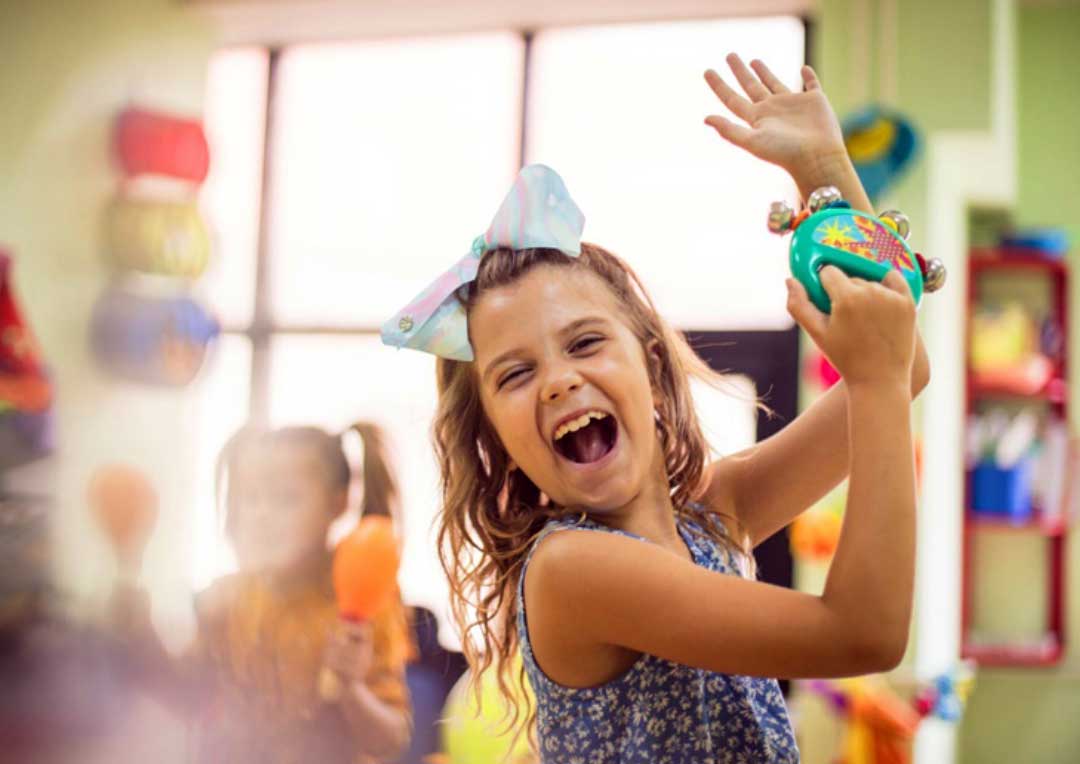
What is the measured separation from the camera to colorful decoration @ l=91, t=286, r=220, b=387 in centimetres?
298

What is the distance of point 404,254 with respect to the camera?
3227 mm

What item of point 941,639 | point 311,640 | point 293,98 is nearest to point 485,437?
point 311,640

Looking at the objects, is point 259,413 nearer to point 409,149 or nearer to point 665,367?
point 409,149

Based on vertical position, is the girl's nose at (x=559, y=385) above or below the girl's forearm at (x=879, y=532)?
above

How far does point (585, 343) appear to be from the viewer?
83 centimetres

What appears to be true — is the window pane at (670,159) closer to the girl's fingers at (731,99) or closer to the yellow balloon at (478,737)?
the yellow balloon at (478,737)

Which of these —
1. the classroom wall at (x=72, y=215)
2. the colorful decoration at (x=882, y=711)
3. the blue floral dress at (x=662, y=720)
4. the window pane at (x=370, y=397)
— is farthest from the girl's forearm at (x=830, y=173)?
the classroom wall at (x=72, y=215)

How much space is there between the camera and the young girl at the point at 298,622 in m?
2.62

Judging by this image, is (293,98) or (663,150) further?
(293,98)

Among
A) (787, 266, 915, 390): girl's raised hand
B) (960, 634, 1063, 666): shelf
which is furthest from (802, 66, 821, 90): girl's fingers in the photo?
(960, 634, 1063, 666): shelf

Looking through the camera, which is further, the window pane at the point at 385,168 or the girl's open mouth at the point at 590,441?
the window pane at the point at 385,168

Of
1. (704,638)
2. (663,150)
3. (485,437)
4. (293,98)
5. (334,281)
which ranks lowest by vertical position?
(704,638)

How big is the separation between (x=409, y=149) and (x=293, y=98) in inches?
18.9

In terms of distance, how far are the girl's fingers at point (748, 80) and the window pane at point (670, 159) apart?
210 centimetres
